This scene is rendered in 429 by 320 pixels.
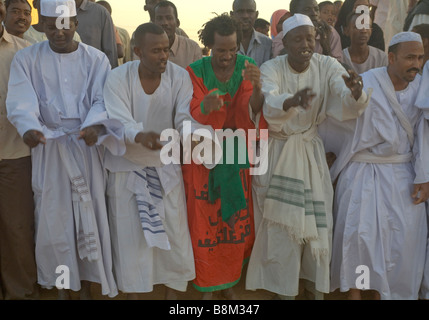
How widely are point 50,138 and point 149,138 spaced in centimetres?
87

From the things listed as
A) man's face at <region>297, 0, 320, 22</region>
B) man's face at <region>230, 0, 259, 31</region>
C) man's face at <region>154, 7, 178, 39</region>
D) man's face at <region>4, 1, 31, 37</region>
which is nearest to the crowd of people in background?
man's face at <region>4, 1, 31, 37</region>

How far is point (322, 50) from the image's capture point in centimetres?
527

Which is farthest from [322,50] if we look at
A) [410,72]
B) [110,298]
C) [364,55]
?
[110,298]

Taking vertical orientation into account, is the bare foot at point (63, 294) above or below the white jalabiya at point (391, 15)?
below

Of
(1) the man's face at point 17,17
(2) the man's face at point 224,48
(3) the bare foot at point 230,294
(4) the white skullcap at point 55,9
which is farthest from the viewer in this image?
(1) the man's face at point 17,17

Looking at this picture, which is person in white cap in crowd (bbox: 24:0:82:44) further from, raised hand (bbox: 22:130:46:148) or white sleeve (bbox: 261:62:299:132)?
white sleeve (bbox: 261:62:299:132)

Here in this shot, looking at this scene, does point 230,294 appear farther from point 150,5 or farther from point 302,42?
point 150,5

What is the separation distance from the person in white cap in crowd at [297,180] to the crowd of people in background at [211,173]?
12 millimetres

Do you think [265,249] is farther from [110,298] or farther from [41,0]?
[41,0]

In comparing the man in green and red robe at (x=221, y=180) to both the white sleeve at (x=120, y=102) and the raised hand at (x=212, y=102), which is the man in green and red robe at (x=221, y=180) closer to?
the raised hand at (x=212, y=102)

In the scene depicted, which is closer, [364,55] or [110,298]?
[110,298]

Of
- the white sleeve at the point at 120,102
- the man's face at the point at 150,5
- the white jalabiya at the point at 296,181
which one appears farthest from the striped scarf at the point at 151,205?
the man's face at the point at 150,5

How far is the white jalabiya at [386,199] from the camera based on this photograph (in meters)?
4.34

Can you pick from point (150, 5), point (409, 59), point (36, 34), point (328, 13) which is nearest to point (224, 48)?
point (409, 59)
